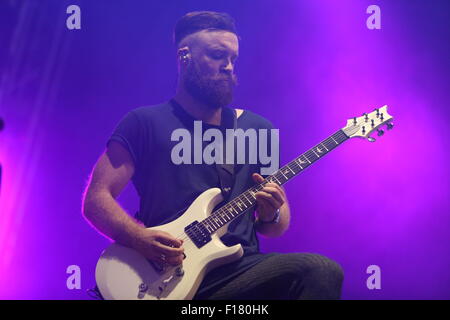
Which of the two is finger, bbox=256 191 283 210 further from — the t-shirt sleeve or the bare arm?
the t-shirt sleeve

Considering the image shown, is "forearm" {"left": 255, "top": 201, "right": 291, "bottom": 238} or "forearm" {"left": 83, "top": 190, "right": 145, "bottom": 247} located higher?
"forearm" {"left": 83, "top": 190, "right": 145, "bottom": 247}

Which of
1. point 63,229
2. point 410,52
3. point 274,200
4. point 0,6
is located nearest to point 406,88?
Answer: point 410,52

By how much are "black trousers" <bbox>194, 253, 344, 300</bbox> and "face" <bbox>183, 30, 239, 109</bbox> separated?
0.89m

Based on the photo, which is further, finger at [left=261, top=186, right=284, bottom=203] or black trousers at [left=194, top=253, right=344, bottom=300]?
finger at [left=261, top=186, right=284, bottom=203]

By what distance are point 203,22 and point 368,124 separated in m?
0.97

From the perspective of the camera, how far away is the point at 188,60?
8.72ft

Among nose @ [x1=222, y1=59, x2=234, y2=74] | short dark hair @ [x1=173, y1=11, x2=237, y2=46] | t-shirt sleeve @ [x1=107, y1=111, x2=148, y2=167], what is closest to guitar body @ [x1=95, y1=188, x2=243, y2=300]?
t-shirt sleeve @ [x1=107, y1=111, x2=148, y2=167]

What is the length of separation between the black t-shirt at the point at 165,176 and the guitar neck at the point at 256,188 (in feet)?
0.32

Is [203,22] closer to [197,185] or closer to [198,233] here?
[197,185]

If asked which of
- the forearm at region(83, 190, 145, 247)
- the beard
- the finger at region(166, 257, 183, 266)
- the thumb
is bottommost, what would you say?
the finger at region(166, 257, 183, 266)

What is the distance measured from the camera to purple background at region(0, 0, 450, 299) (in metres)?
2.80

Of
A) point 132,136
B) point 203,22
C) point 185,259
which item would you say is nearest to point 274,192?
point 185,259

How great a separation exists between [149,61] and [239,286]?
144 centimetres

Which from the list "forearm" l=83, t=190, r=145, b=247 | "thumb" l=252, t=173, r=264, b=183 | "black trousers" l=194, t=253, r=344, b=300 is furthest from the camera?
"thumb" l=252, t=173, r=264, b=183
